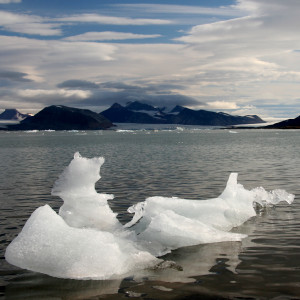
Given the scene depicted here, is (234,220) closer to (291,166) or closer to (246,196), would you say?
(246,196)

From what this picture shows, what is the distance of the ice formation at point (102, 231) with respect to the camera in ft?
28.6

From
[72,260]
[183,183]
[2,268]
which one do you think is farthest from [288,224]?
[183,183]

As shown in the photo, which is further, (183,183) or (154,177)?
(154,177)

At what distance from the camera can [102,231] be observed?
10828mm

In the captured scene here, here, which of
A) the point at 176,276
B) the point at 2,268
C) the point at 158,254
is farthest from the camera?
the point at 158,254

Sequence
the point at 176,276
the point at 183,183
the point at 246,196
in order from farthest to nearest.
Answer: the point at 183,183, the point at 246,196, the point at 176,276

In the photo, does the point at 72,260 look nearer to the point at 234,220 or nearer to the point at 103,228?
the point at 103,228

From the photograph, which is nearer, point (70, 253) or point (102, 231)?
point (70, 253)

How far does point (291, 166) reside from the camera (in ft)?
104

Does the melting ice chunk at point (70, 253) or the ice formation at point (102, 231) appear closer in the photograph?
the melting ice chunk at point (70, 253)

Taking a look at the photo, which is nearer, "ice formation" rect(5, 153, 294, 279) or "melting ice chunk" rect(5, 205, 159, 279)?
"melting ice chunk" rect(5, 205, 159, 279)

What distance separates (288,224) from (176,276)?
5824 mm

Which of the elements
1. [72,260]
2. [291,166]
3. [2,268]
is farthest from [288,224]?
[291,166]

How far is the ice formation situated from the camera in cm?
873
